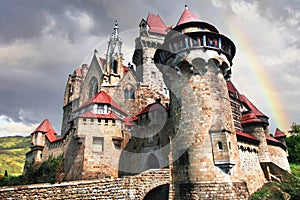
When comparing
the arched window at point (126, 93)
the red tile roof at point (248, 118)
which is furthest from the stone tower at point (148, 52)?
the red tile roof at point (248, 118)

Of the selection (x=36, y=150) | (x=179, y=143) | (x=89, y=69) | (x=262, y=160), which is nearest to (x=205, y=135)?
(x=179, y=143)

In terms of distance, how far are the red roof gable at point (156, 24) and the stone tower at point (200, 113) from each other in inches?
956

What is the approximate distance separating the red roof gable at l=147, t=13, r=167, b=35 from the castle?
10.2 meters

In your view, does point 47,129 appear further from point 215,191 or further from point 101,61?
point 215,191

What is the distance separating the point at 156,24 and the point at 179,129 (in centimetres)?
3406

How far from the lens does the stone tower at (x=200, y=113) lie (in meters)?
15.8

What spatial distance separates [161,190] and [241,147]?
8735 mm

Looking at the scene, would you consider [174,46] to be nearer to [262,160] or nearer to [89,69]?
[262,160]

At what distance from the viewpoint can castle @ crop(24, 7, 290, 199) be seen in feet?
54.3

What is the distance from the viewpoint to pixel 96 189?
15875 mm

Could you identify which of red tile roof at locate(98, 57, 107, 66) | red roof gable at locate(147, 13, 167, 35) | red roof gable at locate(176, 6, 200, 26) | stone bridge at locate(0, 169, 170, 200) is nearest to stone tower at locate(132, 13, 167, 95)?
red roof gable at locate(147, 13, 167, 35)

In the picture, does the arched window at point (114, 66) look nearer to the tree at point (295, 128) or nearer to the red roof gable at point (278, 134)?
the red roof gable at point (278, 134)

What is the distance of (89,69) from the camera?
41.2 m

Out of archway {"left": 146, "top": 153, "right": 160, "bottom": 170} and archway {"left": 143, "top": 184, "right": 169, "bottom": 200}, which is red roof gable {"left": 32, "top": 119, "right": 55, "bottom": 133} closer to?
archway {"left": 146, "top": 153, "right": 160, "bottom": 170}
